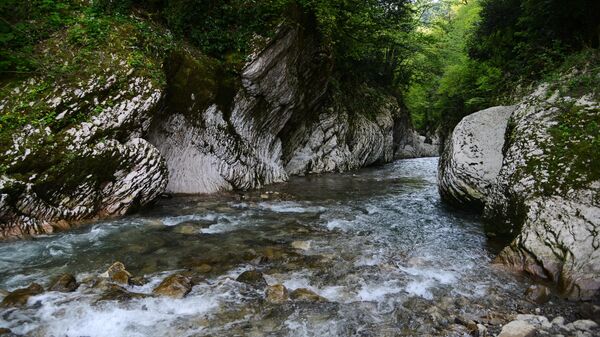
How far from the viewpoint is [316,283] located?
224 inches

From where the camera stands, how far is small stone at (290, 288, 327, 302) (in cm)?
515

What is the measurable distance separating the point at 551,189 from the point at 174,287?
610cm

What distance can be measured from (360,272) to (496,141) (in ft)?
18.4

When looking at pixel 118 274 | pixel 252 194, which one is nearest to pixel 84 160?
pixel 118 274

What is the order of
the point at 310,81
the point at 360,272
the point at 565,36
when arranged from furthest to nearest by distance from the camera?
the point at 310,81, the point at 565,36, the point at 360,272

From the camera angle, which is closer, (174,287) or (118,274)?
(174,287)

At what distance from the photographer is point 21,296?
15.9 feet

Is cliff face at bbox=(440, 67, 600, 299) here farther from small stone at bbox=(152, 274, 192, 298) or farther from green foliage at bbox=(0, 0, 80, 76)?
green foliage at bbox=(0, 0, 80, 76)

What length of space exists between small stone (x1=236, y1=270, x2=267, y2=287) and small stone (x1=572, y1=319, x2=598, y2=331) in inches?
154

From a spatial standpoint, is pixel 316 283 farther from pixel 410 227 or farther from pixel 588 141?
pixel 588 141

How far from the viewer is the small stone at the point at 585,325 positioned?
436 cm

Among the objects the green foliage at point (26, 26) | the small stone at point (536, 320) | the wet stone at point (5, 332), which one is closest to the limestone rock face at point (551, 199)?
the small stone at point (536, 320)

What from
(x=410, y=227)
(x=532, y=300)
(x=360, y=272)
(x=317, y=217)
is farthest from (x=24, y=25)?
(x=532, y=300)

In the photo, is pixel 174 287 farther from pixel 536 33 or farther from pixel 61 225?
pixel 536 33
